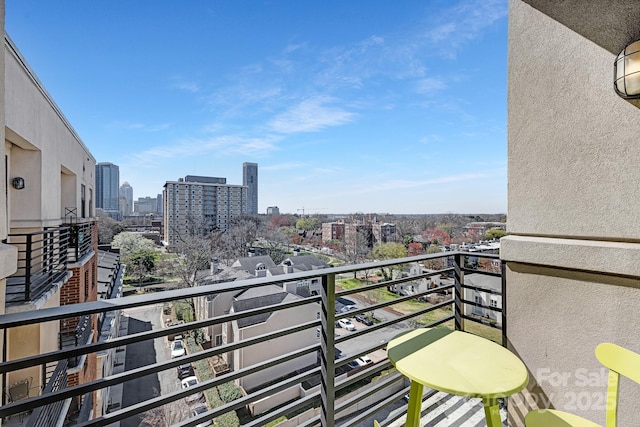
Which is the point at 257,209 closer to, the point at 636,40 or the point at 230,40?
the point at 230,40

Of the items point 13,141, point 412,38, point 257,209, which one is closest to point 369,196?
point 257,209

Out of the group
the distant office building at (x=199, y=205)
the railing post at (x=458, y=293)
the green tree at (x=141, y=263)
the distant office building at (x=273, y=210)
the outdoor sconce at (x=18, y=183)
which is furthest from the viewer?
the distant office building at (x=273, y=210)

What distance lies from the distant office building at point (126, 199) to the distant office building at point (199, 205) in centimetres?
313

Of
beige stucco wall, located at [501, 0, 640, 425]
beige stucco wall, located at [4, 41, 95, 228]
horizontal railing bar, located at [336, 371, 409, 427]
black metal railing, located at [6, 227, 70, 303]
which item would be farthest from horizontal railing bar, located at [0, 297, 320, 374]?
beige stucco wall, located at [4, 41, 95, 228]

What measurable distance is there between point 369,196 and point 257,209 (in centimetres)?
1578

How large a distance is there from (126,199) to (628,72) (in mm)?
32339

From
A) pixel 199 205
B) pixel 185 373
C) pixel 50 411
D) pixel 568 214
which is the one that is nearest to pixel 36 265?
pixel 50 411

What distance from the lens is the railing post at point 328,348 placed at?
4.92 ft

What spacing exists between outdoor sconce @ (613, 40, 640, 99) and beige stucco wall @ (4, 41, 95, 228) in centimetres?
561

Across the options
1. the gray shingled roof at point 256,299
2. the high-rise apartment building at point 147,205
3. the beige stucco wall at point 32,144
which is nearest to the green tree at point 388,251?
the gray shingled roof at point 256,299

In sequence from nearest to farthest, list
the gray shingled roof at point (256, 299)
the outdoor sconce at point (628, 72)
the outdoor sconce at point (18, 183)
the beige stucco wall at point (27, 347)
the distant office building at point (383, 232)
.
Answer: the outdoor sconce at point (628, 72) < the beige stucco wall at point (27, 347) < the outdoor sconce at point (18, 183) < the gray shingled roof at point (256, 299) < the distant office building at point (383, 232)

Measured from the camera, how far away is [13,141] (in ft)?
14.3

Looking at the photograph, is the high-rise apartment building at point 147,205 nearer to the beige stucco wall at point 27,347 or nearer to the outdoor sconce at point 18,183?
the outdoor sconce at point 18,183

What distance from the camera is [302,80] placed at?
41.4 ft
